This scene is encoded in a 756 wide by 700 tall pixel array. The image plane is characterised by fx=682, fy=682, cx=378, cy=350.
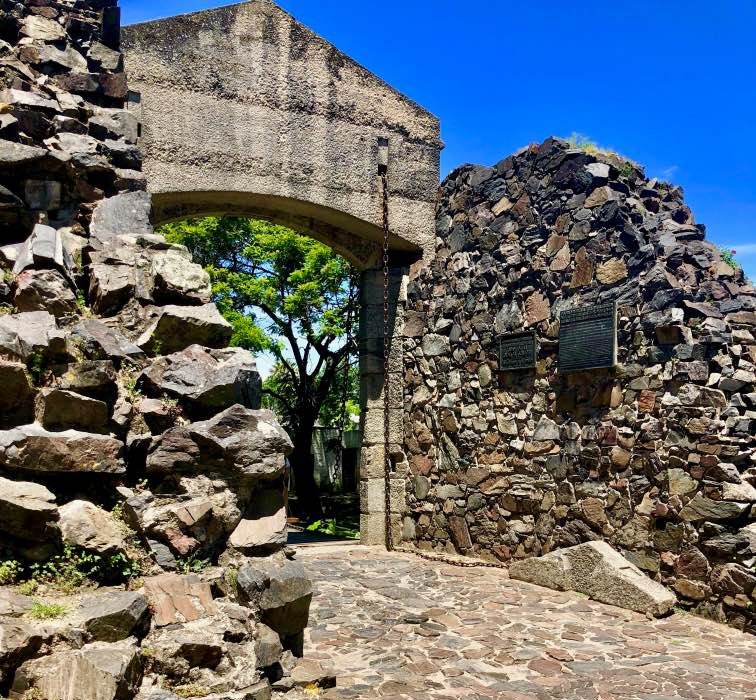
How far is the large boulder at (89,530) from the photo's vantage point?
104 inches

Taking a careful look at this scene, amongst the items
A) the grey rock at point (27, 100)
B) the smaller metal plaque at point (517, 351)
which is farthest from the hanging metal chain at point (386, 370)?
the grey rock at point (27, 100)

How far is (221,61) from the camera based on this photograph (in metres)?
7.57

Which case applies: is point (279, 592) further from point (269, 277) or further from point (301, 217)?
point (269, 277)

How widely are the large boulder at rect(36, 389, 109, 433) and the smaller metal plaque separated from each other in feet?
15.6

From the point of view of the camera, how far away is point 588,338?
20.4 feet

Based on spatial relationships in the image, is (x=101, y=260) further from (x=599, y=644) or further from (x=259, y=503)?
(x=599, y=644)

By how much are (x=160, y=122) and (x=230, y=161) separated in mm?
816

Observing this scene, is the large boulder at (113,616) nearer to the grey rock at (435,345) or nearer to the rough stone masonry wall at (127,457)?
the rough stone masonry wall at (127,457)

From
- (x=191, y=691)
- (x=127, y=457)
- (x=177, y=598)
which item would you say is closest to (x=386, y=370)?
(x=127, y=457)

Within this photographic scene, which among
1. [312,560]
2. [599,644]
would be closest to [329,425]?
[312,560]

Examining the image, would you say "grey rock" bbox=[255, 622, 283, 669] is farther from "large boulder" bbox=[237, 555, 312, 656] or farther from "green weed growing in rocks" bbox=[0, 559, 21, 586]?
"green weed growing in rocks" bbox=[0, 559, 21, 586]

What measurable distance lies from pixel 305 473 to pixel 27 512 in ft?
34.5

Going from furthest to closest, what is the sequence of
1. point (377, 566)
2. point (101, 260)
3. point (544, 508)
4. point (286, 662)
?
1. point (377, 566)
2. point (544, 508)
3. point (101, 260)
4. point (286, 662)

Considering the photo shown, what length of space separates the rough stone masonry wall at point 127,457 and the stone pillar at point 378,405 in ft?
16.1
